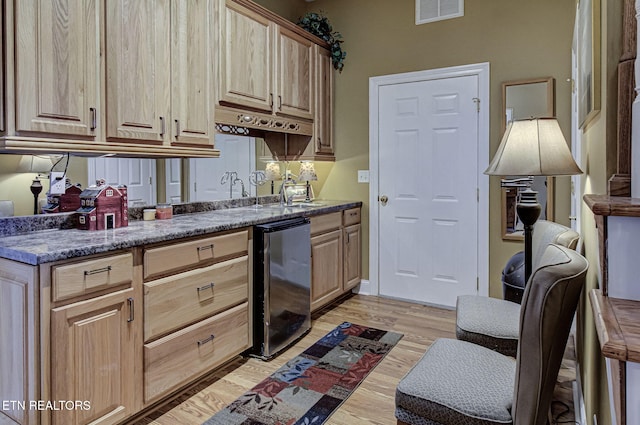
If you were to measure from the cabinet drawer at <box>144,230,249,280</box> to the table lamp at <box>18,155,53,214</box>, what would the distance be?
0.69 metres

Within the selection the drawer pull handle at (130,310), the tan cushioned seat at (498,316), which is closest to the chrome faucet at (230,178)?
the drawer pull handle at (130,310)

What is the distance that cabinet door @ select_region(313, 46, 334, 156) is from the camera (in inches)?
154

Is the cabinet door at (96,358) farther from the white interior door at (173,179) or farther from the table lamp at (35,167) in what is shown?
the white interior door at (173,179)

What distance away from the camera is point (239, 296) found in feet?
8.37

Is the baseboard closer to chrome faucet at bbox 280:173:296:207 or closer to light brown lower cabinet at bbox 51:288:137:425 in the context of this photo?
chrome faucet at bbox 280:173:296:207

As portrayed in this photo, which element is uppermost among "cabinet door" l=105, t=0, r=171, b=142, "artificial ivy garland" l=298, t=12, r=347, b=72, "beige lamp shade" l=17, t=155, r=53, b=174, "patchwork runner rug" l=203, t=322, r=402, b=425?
"artificial ivy garland" l=298, t=12, r=347, b=72

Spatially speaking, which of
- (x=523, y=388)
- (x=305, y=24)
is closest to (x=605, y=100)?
(x=523, y=388)

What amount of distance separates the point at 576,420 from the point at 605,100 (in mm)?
1594

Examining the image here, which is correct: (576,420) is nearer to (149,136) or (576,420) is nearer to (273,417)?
(273,417)

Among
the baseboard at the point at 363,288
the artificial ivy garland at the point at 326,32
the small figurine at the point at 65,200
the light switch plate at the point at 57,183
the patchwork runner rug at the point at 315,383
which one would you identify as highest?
the artificial ivy garland at the point at 326,32

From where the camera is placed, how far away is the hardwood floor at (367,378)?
6.84 feet

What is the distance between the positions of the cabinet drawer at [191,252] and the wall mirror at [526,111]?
216 cm

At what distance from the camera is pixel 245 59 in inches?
119

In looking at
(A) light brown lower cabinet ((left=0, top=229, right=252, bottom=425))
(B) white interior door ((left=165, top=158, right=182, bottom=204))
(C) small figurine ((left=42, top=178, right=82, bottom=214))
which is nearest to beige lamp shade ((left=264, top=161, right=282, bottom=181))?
(B) white interior door ((left=165, top=158, right=182, bottom=204))
